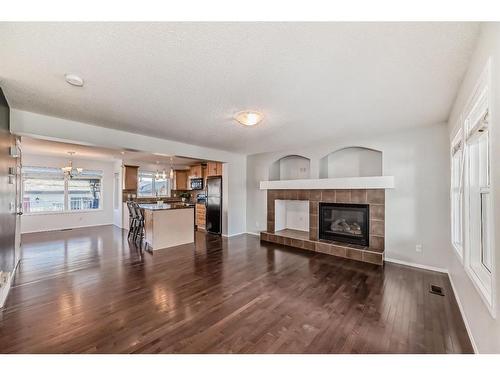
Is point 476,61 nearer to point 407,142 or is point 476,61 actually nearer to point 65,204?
point 407,142

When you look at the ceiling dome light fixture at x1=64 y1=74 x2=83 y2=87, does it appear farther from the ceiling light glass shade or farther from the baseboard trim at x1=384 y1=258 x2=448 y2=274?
the ceiling light glass shade

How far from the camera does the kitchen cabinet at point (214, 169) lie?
6902mm

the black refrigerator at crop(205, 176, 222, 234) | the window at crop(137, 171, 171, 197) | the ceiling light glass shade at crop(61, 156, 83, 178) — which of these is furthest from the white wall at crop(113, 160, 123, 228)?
the black refrigerator at crop(205, 176, 222, 234)

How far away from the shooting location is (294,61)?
192cm

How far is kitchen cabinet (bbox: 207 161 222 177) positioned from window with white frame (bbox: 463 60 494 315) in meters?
5.65

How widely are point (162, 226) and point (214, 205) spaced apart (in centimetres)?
208

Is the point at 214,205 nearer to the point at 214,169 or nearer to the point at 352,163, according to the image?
the point at 214,169

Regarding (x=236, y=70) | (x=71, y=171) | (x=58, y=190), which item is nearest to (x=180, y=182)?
(x=71, y=171)

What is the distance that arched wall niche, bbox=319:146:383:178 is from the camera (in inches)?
190

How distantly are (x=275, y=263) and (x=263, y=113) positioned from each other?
274 centimetres

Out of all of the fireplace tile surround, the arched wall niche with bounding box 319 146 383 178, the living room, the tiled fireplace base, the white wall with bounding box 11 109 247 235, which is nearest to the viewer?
the living room
